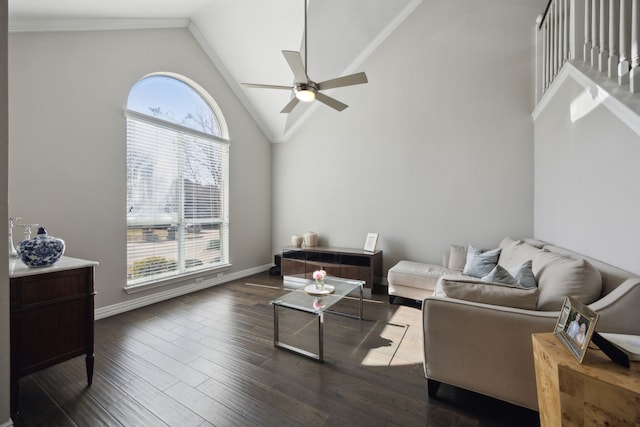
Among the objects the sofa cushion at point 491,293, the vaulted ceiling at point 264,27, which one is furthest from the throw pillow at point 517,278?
the vaulted ceiling at point 264,27

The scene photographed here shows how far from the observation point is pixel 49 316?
1.74m

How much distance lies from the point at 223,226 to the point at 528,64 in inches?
200

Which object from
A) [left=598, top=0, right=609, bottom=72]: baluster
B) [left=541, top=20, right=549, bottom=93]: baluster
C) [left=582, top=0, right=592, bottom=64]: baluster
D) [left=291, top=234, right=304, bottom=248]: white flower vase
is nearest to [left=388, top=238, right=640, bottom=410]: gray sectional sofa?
[left=598, top=0, right=609, bottom=72]: baluster

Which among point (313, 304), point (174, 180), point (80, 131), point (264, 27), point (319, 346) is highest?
point (264, 27)

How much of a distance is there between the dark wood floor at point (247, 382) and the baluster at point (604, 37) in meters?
2.47

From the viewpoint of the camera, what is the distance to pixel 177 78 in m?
3.95

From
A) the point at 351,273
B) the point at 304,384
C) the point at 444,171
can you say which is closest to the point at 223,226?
the point at 351,273

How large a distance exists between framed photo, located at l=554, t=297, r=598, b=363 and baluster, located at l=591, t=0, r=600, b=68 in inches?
80.1

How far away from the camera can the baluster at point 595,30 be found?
201cm

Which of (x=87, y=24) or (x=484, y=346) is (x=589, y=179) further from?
(x=87, y=24)

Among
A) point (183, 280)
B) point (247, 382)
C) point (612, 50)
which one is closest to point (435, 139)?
point (612, 50)

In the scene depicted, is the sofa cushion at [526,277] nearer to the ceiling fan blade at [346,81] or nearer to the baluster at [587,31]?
the baluster at [587,31]

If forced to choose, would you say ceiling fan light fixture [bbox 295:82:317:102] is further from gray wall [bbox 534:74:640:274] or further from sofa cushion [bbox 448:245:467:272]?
sofa cushion [bbox 448:245:467:272]

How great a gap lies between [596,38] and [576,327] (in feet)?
7.81
